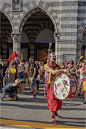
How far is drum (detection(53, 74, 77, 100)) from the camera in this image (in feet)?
11.8

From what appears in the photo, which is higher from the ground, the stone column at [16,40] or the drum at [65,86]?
the stone column at [16,40]

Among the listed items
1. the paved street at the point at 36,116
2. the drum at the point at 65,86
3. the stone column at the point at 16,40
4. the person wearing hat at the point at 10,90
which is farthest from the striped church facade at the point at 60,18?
the drum at the point at 65,86

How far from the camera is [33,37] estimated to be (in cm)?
1852

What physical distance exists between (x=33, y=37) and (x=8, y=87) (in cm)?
1268

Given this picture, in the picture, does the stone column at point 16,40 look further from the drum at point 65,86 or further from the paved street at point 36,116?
the drum at point 65,86

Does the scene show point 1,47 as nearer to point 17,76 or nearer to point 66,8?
point 66,8

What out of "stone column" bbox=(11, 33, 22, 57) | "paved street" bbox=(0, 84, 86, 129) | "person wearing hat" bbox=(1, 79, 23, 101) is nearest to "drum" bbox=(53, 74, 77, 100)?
"paved street" bbox=(0, 84, 86, 129)

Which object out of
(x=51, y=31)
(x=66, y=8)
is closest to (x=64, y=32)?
(x=66, y=8)

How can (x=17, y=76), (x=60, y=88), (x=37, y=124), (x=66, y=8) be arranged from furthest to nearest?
(x=66, y=8), (x=17, y=76), (x=37, y=124), (x=60, y=88)

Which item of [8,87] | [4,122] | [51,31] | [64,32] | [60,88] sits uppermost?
[51,31]

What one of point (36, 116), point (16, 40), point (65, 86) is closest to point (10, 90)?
point (36, 116)

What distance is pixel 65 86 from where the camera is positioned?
3.68 meters

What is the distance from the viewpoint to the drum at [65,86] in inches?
142

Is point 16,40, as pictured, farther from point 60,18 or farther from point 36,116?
point 36,116
